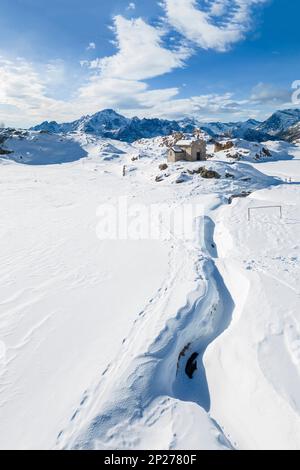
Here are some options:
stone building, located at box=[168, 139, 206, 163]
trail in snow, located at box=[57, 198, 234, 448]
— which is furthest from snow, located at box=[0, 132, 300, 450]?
stone building, located at box=[168, 139, 206, 163]

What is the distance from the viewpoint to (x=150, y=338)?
8.55 m

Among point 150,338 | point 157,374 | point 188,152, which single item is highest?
point 188,152

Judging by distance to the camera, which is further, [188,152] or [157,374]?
[188,152]

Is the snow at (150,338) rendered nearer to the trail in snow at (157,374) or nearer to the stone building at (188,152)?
the trail in snow at (157,374)

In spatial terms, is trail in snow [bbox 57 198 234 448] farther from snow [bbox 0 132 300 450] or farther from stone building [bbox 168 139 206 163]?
stone building [bbox 168 139 206 163]

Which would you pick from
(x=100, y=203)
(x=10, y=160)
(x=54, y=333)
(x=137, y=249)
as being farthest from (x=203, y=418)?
(x=10, y=160)

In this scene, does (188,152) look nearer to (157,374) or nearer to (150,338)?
(150,338)

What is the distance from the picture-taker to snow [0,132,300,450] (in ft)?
20.3

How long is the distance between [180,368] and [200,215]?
47.4 feet

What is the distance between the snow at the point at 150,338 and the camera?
6176 mm

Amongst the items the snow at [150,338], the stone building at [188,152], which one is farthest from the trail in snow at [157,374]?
the stone building at [188,152]

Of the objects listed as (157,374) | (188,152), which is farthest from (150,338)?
(188,152)

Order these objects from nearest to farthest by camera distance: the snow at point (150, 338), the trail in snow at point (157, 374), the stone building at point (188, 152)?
the trail in snow at point (157, 374) < the snow at point (150, 338) < the stone building at point (188, 152)

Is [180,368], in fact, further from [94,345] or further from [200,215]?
[200,215]
